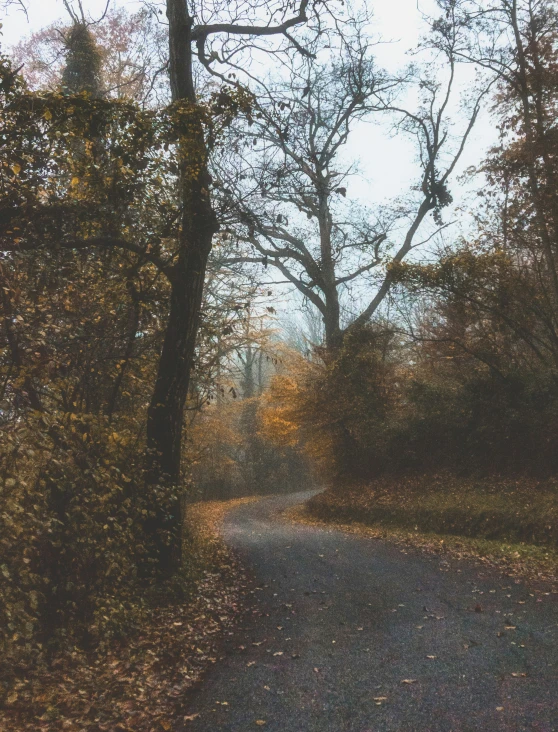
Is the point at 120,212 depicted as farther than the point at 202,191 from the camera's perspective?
No

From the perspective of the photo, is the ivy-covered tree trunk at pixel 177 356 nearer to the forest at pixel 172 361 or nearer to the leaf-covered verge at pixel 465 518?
the forest at pixel 172 361

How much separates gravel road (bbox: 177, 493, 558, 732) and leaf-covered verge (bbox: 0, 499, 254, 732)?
0.23 meters

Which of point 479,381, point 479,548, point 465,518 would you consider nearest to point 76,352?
point 479,548

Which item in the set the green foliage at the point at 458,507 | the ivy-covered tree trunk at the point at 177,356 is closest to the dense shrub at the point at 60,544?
the ivy-covered tree trunk at the point at 177,356

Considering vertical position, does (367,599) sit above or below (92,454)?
below

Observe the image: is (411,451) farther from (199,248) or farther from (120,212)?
(120,212)

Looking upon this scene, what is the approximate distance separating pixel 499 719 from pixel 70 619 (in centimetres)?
351

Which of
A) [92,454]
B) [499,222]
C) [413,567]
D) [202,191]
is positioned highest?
[499,222]

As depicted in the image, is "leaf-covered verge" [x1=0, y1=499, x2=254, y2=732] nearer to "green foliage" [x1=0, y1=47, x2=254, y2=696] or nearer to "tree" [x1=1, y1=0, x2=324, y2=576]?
"green foliage" [x1=0, y1=47, x2=254, y2=696]

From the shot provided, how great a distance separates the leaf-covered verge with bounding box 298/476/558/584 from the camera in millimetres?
9141

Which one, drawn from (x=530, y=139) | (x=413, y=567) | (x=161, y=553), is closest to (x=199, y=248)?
(x=161, y=553)

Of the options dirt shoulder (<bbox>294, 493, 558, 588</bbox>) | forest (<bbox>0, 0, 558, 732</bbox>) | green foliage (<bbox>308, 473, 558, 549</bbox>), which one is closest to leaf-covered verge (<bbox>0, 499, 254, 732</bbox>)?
forest (<bbox>0, 0, 558, 732</bbox>)

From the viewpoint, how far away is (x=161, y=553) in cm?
777

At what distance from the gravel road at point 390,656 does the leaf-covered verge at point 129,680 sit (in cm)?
23
